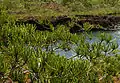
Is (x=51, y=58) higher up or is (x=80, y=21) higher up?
(x=51, y=58)

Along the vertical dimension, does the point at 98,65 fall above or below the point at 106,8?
above

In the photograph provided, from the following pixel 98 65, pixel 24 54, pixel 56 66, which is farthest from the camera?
pixel 98 65

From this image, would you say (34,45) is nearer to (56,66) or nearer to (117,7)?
(56,66)

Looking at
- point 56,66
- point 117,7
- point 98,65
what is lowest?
point 117,7

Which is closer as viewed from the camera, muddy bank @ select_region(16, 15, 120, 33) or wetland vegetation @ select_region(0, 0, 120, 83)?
wetland vegetation @ select_region(0, 0, 120, 83)

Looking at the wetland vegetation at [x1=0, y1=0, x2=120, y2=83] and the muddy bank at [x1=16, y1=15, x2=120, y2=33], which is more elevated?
the wetland vegetation at [x1=0, y1=0, x2=120, y2=83]

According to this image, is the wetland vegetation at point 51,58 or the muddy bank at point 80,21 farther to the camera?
the muddy bank at point 80,21

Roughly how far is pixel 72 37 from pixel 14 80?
9.40 meters

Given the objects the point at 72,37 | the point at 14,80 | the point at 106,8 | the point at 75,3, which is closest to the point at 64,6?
the point at 75,3

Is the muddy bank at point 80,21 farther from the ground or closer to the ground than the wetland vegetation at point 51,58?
closer to the ground

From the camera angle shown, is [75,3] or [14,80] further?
[75,3]

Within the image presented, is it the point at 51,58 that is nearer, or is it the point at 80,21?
the point at 51,58

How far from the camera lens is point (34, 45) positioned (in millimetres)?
30375

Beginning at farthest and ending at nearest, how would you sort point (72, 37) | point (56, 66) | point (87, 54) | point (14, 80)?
point (72, 37), point (87, 54), point (14, 80), point (56, 66)
